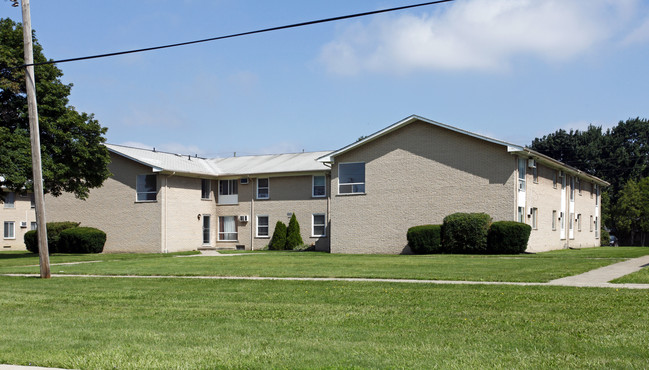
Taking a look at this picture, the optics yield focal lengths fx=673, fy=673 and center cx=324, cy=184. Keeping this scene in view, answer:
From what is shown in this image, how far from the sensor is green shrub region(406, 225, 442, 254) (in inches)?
1329

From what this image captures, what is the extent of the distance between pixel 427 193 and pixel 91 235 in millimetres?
20437

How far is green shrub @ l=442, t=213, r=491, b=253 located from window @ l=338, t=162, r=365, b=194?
5972 millimetres

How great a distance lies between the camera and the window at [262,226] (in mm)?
44219

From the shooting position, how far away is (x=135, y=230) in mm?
41625

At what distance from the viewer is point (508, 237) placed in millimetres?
31625

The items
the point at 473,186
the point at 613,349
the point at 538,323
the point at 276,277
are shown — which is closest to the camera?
the point at 613,349

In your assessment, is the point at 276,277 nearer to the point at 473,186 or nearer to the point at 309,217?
the point at 473,186

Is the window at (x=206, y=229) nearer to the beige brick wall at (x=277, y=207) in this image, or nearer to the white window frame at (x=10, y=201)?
the beige brick wall at (x=277, y=207)

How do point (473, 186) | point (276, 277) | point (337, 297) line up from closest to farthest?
point (337, 297) → point (276, 277) → point (473, 186)

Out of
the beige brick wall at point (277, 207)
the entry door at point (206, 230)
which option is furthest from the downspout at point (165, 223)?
the beige brick wall at point (277, 207)

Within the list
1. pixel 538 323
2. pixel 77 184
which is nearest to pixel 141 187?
pixel 77 184

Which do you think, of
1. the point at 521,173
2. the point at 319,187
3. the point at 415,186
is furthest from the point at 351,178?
the point at 521,173

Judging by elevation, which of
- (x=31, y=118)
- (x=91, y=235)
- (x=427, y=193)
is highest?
(x=31, y=118)

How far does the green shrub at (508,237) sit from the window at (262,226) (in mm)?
16744
